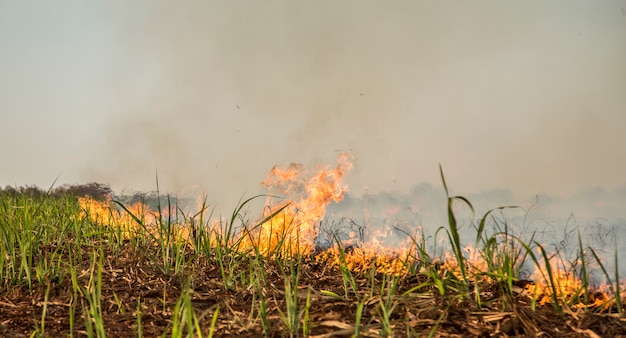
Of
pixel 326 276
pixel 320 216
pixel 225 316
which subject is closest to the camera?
pixel 225 316

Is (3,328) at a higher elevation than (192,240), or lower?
lower

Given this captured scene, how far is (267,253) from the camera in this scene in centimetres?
486

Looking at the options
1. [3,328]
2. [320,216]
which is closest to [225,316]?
[3,328]

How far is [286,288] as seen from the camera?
9.80 feet

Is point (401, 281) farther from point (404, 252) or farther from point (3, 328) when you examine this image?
point (3, 328)

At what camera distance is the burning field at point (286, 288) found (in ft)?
9.87

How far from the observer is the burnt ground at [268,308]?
2979 mm

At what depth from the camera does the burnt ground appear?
298 centimetres

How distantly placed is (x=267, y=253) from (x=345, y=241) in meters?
0.98

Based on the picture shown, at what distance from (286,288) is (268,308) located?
480mm

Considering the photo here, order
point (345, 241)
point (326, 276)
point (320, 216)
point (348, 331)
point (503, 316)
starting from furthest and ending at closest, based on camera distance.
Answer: point (320, 216)
point (345, 241)
point (326, 276)
point (503, 316)
point (348, 331)

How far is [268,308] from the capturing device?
3404 millimetres

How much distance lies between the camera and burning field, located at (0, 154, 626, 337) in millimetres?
3008

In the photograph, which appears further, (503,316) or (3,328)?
(3,328)
